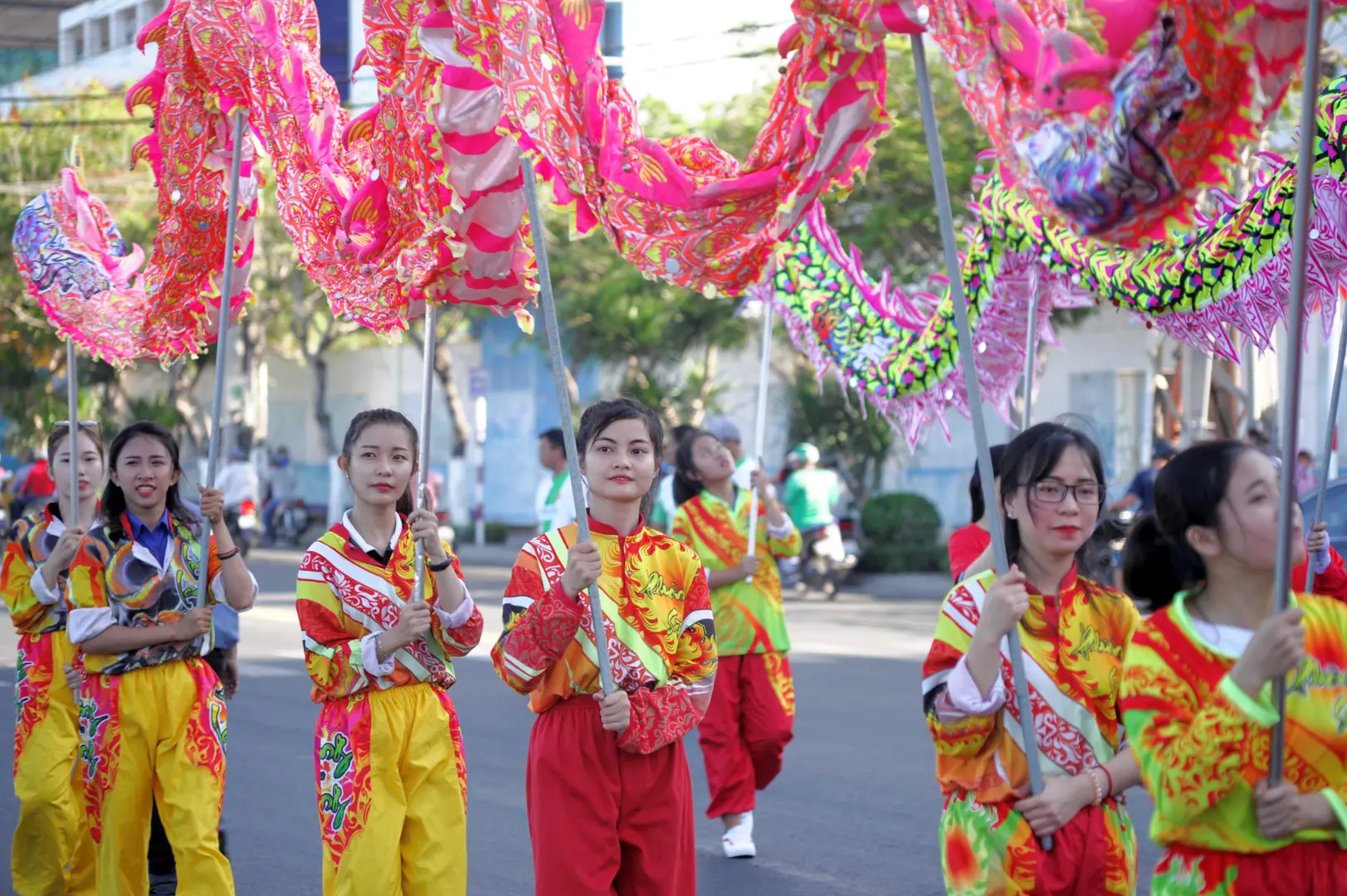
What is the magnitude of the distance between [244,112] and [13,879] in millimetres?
2874

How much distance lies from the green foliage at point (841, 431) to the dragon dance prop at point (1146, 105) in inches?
696

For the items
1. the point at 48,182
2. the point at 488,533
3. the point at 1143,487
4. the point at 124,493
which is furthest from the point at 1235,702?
the point at 48,182

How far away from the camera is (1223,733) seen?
2.62 m

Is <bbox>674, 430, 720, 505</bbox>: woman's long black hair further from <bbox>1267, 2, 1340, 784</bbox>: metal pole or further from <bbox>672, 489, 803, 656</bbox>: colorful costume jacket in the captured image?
<bbox>1267, 2, 1340, 784</bbox>: metal pole

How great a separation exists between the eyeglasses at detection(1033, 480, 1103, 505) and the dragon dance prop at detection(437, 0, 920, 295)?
734 millimetres

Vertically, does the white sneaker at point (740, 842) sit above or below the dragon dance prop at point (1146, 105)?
below

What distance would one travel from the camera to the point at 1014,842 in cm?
329

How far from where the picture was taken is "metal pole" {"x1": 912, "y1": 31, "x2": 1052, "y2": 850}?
3012mm

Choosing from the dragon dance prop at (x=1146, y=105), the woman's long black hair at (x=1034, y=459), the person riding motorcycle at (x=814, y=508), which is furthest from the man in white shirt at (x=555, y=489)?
the person riding motorcycle at (x=814, y=508)

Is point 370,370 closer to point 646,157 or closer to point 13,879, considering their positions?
point 13,879

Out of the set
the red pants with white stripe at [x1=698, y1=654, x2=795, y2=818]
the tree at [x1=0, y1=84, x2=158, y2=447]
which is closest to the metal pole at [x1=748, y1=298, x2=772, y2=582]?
the red pants with white stripe at [x1=698, y1=654, x2=795, y2=818]

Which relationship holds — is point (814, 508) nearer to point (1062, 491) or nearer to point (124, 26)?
point (1062, 491)

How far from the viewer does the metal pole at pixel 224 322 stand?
16.2 ft

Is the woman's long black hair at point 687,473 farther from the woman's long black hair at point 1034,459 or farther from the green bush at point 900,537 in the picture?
the green bush at point 900,537
